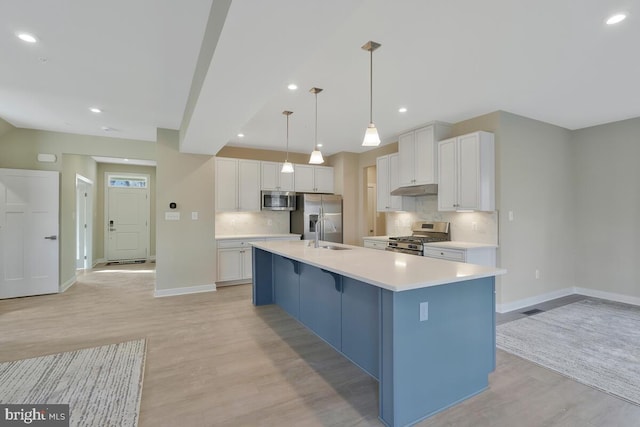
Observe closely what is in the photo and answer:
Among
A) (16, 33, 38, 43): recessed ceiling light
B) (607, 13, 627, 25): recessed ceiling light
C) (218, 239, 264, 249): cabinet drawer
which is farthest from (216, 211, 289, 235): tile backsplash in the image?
(607, 13, 627, 25): recessed ceiling light

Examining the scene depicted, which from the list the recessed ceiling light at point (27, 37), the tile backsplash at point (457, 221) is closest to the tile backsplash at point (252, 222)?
the tile backsplash at point (457, 221)

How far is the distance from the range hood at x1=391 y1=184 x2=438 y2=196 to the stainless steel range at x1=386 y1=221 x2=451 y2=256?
56 centimetres

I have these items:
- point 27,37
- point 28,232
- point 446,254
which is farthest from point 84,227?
point 446,254

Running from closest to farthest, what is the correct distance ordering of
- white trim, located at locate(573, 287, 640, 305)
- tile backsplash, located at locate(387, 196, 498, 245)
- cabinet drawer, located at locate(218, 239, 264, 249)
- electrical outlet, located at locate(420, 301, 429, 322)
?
electrical outlet, located at locate(420, 301, 429, 322)
tile backsplash, located at locate(387, 196, 498, 245)
white trim, located at locate(573, 287, 640, 305)
cabinet drawer, located at locate(218, 239, 264, 249)

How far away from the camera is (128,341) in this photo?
119 inches

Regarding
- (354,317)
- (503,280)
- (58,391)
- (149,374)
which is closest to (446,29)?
(354,317)

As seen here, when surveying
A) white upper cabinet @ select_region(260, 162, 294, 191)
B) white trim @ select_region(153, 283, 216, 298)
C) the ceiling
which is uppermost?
the ceiling

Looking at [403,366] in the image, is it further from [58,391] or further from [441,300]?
[58,391]

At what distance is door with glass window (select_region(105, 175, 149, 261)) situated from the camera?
768 cm

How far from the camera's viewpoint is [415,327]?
1825 millimetres

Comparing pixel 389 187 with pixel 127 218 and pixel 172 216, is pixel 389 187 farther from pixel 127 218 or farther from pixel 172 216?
pixel 127 218

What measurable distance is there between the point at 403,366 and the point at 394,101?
9.76ft

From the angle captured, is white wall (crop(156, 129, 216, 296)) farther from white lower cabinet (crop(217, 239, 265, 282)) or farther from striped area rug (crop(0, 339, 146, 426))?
striped area rug (crop(0, 339, 146, 426))

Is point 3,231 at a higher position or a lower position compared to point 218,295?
higher
